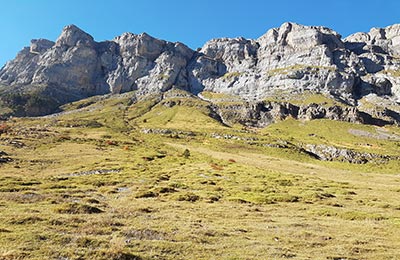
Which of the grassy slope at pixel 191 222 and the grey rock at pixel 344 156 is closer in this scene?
the grassy slope at pixel 191 222

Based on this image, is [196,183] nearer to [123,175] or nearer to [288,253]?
[123,175]

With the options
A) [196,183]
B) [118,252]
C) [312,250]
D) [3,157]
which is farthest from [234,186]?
[3,157]

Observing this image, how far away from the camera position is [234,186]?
6344 cm

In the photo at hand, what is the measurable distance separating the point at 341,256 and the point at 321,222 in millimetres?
12322

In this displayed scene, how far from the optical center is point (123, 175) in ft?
236

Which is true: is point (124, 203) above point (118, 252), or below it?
below

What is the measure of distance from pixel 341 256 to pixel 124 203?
26.9 meters

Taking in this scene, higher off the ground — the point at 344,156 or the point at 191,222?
the point at 344,156

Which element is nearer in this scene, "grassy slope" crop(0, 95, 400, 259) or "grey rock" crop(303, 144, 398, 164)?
"grassy slope" crop(0, 95, 400, 259)

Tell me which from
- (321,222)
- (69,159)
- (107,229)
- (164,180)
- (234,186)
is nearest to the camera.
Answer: (107,229)

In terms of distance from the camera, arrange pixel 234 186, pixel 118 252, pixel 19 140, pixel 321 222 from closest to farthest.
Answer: pixel 118 252
pixel 321 222
pixel 234 186
pixel 19 140

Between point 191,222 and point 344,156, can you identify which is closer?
point 191,222

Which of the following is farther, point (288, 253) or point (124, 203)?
point (124, 203)

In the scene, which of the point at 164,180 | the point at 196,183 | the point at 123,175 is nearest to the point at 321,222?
the point at 196,183
